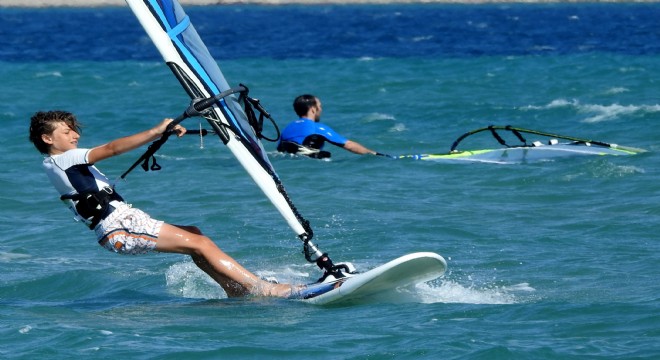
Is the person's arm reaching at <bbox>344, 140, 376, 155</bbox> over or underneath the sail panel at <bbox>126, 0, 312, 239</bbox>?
underneath

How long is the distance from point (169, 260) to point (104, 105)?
1455cm

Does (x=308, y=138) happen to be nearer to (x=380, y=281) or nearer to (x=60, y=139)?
(x=380, y=281)

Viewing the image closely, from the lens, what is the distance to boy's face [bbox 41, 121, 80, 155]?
8023 millimetres

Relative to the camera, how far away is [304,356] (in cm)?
710

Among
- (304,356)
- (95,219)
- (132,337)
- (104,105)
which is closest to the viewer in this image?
(304,356)

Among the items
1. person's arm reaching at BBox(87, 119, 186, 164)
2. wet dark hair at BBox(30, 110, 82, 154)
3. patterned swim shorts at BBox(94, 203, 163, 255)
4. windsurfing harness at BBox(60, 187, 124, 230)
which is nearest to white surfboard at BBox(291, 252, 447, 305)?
patterned swim shorts at BBox(94, 203, 163, 255)

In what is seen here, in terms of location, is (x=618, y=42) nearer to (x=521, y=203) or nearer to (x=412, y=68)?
(x=412, y=68)

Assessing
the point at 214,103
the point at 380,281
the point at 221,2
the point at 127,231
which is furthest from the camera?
the point at 221,2

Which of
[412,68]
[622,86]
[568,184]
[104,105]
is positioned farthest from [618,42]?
[568,184]

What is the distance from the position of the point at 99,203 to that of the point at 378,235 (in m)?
3.94

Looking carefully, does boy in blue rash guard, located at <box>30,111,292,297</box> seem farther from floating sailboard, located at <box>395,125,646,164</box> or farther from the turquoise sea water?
floating sailboard, located at <box>395,125,646,164</box>

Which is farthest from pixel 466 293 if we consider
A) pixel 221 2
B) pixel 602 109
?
pixel 221 2

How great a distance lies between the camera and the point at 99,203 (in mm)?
8109

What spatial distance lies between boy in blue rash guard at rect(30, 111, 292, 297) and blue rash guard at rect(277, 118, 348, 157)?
7455 millimetres
